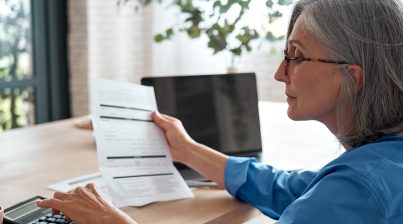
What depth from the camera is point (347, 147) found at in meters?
1.08

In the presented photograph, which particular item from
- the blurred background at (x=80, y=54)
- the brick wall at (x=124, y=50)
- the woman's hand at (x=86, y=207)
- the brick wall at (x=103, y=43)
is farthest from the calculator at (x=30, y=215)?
the brick wall at (x=103, y=43)

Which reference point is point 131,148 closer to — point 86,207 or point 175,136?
point 175,136

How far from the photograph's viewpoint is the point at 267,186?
133 centimetres

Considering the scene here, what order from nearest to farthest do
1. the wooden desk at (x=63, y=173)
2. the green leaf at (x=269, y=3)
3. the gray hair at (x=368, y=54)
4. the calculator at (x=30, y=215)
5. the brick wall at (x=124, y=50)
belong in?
1. the gray hair at (x=368, y=54)
2. the calculator at (x=30, y=215)
3. the wooden desk at (x=63, y=173)
4. the green leaf at (x=269, y=3)
5. the brick wall at (x=124, y=50)

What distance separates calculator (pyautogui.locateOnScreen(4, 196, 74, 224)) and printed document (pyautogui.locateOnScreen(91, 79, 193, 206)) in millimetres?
160

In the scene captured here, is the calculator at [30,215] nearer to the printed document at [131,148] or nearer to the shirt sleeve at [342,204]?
the printed document at [131,148]

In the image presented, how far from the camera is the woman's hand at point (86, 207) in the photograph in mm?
1039

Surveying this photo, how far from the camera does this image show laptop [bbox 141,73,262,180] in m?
1.55

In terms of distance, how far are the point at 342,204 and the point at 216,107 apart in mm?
776

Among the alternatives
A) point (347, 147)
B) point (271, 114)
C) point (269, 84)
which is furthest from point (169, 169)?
point (269, 84)

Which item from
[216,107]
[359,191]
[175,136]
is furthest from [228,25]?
[359,191]

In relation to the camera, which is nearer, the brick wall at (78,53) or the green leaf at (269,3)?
the green leaf at (269,3)

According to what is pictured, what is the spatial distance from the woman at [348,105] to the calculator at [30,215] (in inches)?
1.2

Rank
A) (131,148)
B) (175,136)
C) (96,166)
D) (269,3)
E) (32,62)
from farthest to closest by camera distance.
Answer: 1. (32,62)
2. (269,3)
3. (96,166)
4. (175,136)
5. (131,148)
